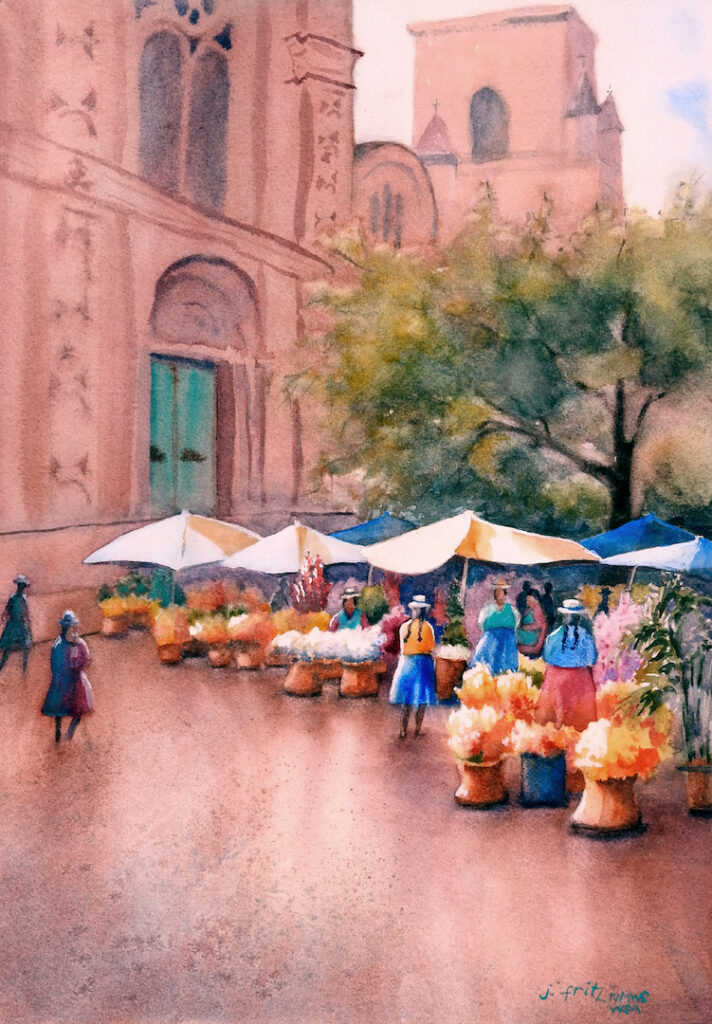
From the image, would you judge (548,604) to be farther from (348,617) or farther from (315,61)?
(315,61)

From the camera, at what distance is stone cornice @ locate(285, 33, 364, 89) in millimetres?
10641

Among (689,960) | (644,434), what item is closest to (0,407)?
(644,434)

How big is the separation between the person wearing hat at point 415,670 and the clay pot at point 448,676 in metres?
1.84

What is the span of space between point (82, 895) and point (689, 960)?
10.5ft

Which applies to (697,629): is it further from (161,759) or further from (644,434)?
(644,434)

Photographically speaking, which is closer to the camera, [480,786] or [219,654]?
[480,786]

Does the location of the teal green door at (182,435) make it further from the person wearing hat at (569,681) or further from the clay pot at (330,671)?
the person wearing hat at (569,681)

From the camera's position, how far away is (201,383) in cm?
1705

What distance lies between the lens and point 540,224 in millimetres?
13062

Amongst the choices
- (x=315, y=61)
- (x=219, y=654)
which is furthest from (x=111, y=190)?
(x=219, y=654)

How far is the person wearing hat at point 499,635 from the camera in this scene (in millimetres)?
11586

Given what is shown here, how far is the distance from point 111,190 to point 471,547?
615cm

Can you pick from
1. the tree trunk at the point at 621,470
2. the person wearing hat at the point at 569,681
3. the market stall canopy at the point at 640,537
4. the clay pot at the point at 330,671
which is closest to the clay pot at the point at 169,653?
the clay pot at the point at 330,671
